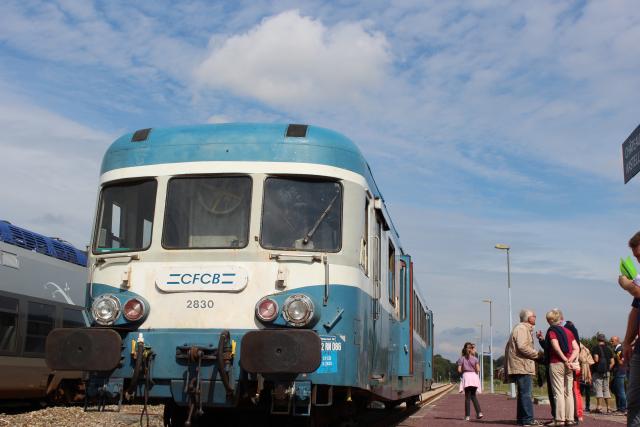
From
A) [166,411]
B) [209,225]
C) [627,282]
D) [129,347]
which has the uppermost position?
[209,225]

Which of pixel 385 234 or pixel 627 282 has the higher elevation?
pixel 385 234

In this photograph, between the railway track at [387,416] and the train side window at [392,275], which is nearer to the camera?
the train side window at [392,275]

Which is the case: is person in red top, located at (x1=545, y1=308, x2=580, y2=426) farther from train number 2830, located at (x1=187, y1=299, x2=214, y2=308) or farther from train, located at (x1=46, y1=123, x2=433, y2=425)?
train number 2830, located at (x1=187, y1=299, x2=214, y2=308)

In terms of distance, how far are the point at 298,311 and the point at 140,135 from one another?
259 centimetres

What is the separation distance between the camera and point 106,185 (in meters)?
8.55

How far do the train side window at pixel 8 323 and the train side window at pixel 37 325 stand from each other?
1.33 feet

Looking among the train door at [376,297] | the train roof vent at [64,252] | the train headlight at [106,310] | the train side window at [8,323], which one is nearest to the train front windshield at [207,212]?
the train headlight at [106,310]

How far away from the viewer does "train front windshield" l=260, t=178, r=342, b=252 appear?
7.85 m

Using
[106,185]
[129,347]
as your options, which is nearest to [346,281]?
[129,347]

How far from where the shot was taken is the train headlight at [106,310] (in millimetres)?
7570

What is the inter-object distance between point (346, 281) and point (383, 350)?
88.4 inches

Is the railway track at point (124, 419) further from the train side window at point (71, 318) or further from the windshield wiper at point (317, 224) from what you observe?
the train side window at point (71, 318)

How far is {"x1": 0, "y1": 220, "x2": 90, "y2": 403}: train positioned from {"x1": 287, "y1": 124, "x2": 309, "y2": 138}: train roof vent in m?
7.51

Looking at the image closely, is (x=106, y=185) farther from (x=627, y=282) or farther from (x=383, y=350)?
(x=627, y=282)
